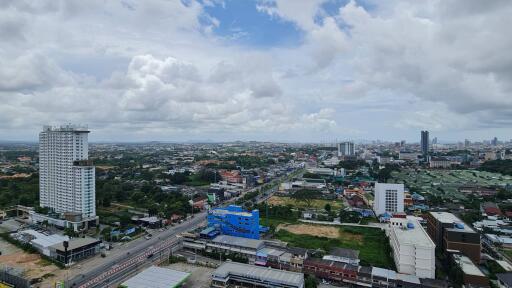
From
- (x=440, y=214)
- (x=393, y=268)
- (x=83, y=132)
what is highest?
(x=83, y=132)

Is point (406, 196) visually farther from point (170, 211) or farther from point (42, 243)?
point (42, 243)

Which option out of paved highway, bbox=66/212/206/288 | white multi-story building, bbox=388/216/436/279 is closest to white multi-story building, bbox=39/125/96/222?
paved highway, bbox=66/212/206/288

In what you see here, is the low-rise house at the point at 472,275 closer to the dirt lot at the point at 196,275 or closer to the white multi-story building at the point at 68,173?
the dirt lot at the point at 196,275

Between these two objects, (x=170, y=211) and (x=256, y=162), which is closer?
(x=170, y=211)

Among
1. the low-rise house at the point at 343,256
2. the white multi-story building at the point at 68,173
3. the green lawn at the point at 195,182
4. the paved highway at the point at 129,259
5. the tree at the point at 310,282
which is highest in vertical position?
the white multi-story building at the point at 68,173

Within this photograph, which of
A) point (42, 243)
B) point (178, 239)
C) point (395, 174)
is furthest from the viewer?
point (395, 174)

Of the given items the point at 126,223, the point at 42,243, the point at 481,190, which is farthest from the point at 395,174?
the point at 42,243

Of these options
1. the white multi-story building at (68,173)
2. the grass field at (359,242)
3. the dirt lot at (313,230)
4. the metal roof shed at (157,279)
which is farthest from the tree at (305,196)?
the metal roof shed at (157,279)
